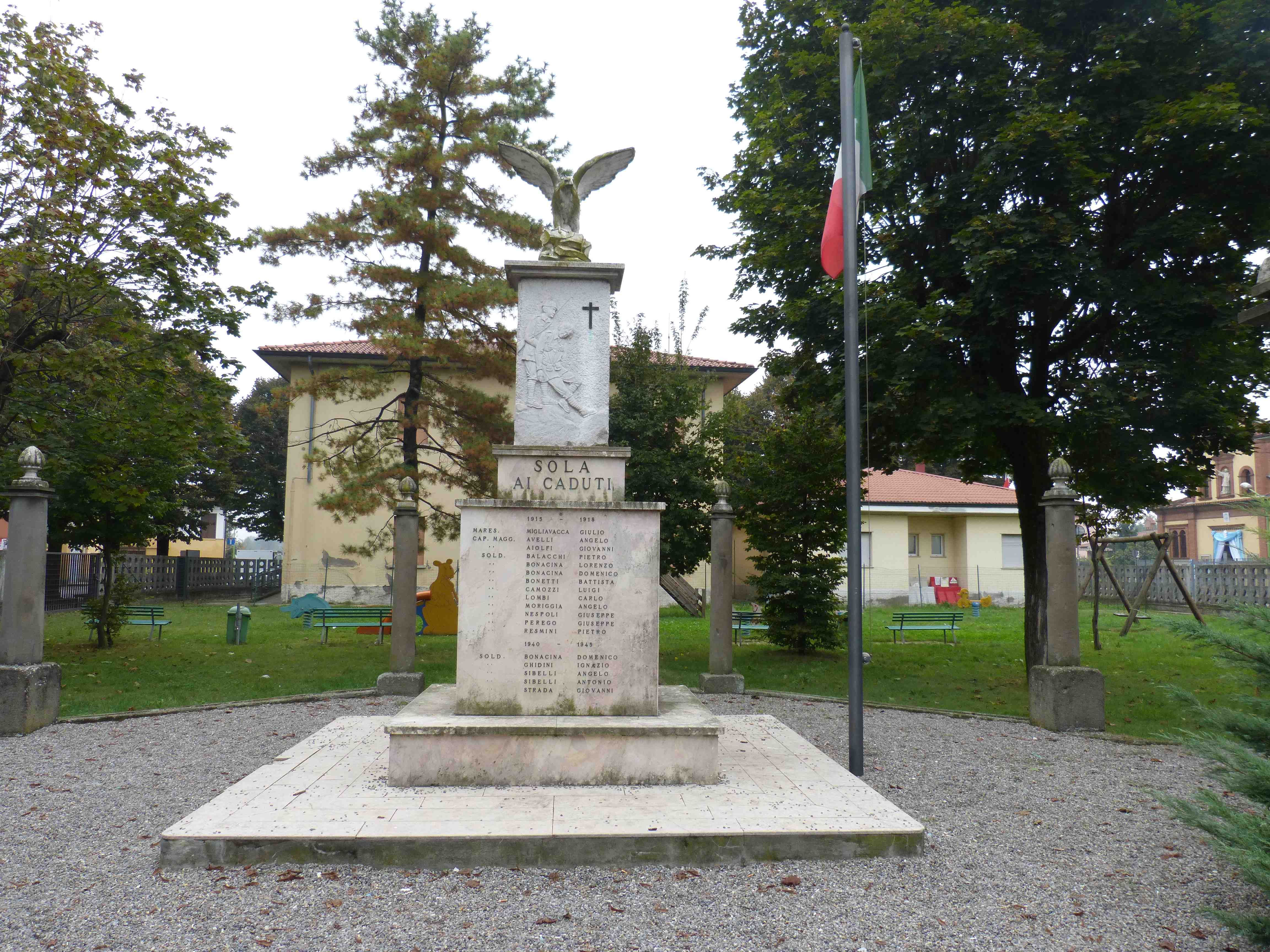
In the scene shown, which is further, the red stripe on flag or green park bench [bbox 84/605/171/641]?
green park bench [bbox 84/605/171/641]

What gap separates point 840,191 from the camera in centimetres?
736

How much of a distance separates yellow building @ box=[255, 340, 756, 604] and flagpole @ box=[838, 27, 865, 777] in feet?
61.3

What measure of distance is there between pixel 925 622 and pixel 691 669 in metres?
7.84

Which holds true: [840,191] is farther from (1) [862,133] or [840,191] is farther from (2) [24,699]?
(2) [24,699]

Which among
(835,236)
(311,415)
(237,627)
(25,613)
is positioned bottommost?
(237,627)

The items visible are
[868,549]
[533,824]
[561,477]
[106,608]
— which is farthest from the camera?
[868,549]

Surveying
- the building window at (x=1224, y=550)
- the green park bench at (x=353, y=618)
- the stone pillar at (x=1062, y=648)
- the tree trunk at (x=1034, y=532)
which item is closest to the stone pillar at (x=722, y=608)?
the stone pillar at (x=1062, y=648)

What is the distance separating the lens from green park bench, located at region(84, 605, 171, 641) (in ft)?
52.9

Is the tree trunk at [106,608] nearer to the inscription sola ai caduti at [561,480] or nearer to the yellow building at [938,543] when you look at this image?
the inscription sola ai caduti at [561,480]

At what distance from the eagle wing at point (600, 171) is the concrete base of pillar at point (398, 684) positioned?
6740mm

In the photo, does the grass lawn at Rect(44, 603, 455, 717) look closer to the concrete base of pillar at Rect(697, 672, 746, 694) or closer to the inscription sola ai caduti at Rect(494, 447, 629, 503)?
the concrete base of pillar at Rect(697, 672, 746, 694)

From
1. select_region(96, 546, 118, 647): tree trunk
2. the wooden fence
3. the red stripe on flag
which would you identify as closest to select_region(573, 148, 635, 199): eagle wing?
the red stripe on flag

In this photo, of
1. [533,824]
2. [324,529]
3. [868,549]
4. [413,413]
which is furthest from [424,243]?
[868,549]

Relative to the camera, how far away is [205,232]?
11695mm
